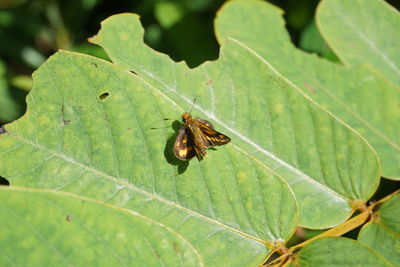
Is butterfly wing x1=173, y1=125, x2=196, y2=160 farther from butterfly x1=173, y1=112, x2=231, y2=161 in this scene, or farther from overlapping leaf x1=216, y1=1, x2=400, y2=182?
overlapping leaf x1=216, y1=1, x2=400, y2=182

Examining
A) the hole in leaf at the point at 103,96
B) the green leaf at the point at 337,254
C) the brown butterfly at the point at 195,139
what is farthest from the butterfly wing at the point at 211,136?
the green leaf at the point at 337,254

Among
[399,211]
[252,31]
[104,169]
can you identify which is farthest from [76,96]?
[399,211]

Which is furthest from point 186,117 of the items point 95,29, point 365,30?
point 95,29

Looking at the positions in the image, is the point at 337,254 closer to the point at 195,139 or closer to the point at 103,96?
the point at 195,139

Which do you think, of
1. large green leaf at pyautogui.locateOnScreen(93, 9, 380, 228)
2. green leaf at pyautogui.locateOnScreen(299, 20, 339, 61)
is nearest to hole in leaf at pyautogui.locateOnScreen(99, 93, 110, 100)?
large green leaf at pyautogui.locateOnScreen(93, 9, 380, 228)

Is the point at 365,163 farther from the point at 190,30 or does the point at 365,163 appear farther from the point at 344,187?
the point at 190,30

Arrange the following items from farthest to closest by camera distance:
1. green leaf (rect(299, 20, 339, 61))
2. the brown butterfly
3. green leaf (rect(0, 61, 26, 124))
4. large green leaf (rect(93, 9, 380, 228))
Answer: green leaf (rect(0, 61, 26, 124)) < green leaf (rect(299, 20, 339, 61)) < large green leaf (rect(93, 9, 380, 228)) < the brown butterfly

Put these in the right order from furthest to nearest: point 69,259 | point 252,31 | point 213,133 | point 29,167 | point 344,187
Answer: point 252,31, point 344,187, point 213,133, point 29,167, point 69,259
